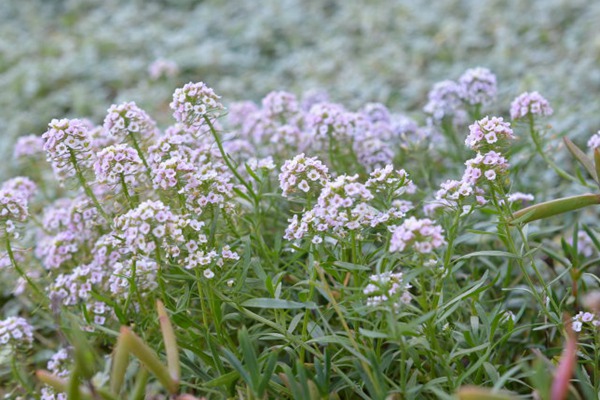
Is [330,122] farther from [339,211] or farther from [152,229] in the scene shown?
[152,229]

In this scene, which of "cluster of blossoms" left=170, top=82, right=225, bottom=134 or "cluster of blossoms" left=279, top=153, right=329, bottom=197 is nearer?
"cluster of blossoms" left=279, top=153, right=329, bottom=197

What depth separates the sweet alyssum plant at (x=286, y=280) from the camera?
181 centimetres

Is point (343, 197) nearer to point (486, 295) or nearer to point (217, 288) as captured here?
point (217, 288)

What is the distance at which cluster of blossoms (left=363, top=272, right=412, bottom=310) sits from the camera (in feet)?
5.65

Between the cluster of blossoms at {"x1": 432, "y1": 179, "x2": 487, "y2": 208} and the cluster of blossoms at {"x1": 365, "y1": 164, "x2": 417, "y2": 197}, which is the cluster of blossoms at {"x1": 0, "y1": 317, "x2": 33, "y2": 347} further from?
the cluster of blossoms at {"x1": 432, "y1": 179, "x2": 487, "y2": 208}

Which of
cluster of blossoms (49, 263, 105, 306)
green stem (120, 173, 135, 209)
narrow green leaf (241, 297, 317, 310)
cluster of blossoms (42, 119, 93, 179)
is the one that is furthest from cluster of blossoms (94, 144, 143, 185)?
narrow green leaf (241, 297, 317, 310)

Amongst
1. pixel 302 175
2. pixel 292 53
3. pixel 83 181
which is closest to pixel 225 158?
pixel 302 175

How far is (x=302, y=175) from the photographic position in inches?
79.4

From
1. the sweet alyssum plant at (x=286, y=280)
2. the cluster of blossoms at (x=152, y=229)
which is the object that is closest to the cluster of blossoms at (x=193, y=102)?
the sweet alyssum plant at (x=286, y=280)

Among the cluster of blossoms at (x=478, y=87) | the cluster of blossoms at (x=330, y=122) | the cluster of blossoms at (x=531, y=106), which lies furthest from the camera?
the cluster of blossoms at (x=478, y=87)

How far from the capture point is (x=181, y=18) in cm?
666

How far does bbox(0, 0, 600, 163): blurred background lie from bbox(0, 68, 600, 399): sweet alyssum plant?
200cm

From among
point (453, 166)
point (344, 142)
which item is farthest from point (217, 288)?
point (453, 166)

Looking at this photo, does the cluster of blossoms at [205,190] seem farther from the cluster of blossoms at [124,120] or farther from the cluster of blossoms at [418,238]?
the cluster of blossoms at [418,238]
